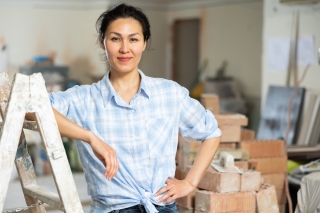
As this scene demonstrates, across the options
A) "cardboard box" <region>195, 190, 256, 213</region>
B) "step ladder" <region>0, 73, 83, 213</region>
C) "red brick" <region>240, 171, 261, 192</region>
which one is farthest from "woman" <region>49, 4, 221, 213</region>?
"red brick" <region>240, 171, 261, 192</region>

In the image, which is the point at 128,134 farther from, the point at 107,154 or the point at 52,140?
the point at 52,140

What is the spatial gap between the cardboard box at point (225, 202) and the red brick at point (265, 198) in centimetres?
3

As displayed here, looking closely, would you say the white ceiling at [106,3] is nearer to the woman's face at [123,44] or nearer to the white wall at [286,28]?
the white wall at [286,28]

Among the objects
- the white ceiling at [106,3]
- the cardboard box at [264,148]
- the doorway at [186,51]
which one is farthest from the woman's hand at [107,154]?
the doorway at [186,51]

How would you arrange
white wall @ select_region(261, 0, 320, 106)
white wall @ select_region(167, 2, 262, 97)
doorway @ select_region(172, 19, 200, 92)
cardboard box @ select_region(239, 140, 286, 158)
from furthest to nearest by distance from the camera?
doorway @ select_region(172, 19, 200, 92), white wall @ select_region(167, 2, 262, 97), white wall @ select_region(261, 0, 320, 106), cardboard box @ select_region(239, 140, 286, 158)

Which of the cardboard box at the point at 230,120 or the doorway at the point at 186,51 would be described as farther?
the doorway at the point at 186,51

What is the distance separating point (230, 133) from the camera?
4.12 m

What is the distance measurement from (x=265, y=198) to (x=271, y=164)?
2.66ft

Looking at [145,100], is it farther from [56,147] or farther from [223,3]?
[223,3]

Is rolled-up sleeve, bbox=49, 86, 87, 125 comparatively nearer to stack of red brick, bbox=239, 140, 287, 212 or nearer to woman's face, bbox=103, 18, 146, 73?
woman's face, bbox=103, 18, 146, 73

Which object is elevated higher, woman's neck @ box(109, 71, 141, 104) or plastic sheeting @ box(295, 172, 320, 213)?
woman's neck @ box(109, 71, 141, 104)

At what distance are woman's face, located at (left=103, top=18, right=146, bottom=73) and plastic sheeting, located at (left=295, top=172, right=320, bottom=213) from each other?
182cm

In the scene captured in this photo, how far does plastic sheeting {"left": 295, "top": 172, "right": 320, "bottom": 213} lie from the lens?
145 inches

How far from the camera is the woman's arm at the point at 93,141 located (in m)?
2.24
